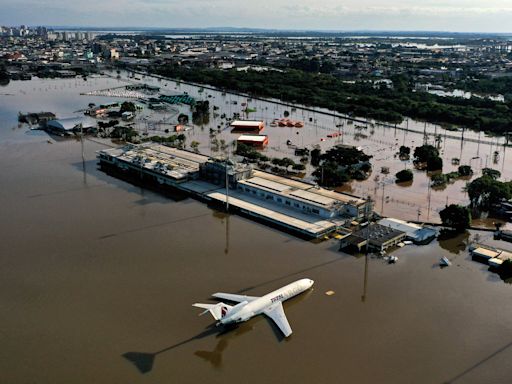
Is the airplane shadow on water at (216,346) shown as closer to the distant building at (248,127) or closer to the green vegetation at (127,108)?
the distant building at (248,127)

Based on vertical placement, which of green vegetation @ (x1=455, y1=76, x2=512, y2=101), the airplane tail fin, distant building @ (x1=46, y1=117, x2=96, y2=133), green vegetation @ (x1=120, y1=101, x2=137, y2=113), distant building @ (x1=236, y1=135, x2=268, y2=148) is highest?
green vegetation @ (x1=455, y1=76, x2=512, y2=101)

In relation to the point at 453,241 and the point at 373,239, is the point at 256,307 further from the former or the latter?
the point at 453,241

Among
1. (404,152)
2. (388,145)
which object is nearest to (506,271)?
(404,152)

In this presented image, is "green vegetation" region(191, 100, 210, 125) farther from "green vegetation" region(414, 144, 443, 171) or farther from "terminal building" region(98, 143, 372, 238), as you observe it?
"green vegetation" region(414, 144, 443, 171)

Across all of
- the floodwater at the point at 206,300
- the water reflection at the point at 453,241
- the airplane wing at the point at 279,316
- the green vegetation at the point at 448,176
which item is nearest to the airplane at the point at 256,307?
the airplane wing at the point at 279,316

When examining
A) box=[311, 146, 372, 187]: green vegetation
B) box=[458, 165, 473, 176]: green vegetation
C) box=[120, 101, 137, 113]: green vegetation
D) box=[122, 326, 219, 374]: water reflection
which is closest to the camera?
box=[122, 326, 219, 374]: water reflection

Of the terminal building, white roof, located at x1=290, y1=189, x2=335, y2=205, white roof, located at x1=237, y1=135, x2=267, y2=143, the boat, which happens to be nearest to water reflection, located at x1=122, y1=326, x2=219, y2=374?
the terminal building

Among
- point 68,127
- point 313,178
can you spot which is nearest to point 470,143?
point 313,178
